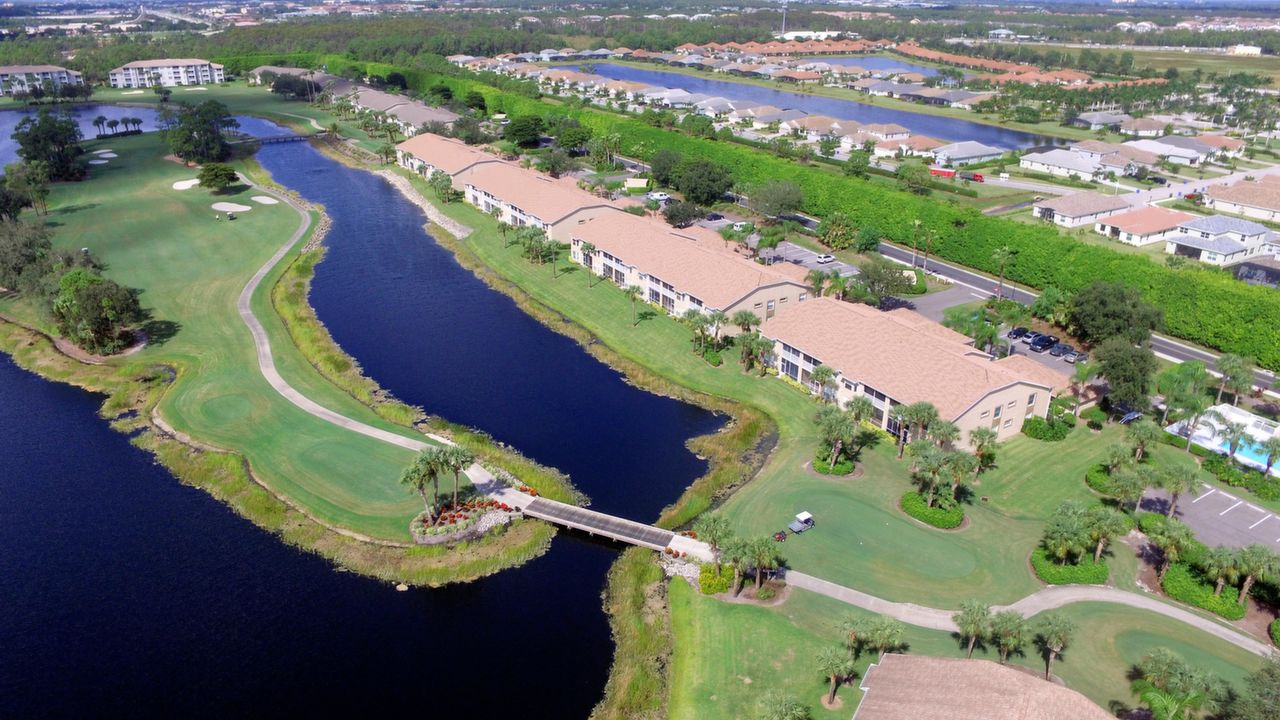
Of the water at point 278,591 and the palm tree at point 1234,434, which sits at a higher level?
the palm tree at point 1234,434

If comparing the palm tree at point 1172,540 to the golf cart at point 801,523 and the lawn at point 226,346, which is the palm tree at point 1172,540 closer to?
the golf cart at point 801,523

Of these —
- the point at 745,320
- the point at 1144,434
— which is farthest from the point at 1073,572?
the point at 745,320

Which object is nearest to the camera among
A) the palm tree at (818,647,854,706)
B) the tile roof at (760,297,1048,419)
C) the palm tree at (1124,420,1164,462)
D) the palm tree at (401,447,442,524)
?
the palm tree at (818,647,854,706)

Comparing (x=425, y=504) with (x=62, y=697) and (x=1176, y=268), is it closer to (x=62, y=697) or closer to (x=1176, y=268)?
(x=62, y=697)

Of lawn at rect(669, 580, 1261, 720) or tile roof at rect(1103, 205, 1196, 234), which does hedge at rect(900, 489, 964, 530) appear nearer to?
lawn at rect(669, 580, 1261, 720)

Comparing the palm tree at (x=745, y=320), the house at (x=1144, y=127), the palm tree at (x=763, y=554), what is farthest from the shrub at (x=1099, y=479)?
the house at (x=1144, y=127)

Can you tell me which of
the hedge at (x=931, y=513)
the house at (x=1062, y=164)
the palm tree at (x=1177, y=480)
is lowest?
the hedge at (x=931, y=513)

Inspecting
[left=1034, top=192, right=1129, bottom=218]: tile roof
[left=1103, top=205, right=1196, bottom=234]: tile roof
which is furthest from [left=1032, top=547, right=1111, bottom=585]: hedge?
[left=1034, top=192, right=1129, bottom=218]: tile roof

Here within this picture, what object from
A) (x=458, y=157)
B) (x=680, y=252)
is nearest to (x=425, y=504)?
(x=680, y=252)
